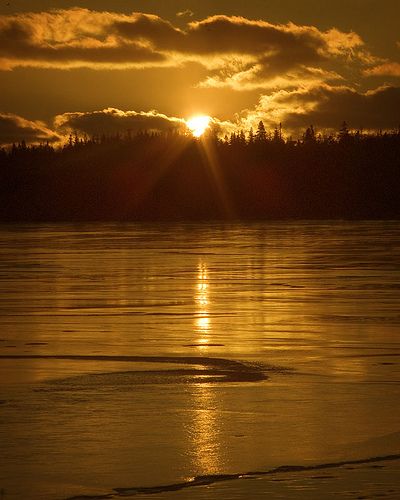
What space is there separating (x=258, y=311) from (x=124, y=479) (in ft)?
40.8

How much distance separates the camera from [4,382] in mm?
11961

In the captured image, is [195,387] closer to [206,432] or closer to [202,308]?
[206,432]

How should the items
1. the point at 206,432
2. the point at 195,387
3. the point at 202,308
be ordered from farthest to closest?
the point at 202,308
the point at 195,387
the point at 206,432

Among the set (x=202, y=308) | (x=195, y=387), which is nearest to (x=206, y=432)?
(x=195, y=387)

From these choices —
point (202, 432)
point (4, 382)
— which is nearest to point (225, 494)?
point (202, 432)

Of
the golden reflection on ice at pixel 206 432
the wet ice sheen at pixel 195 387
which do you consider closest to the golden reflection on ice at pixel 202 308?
the wet ice sheen at pixel 195 387

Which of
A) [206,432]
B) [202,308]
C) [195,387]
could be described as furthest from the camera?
[202,308]

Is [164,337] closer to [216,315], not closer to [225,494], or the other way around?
[216,315]

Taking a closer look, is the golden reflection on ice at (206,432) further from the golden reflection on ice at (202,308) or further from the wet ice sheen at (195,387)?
the golden reflection on ice at (202,308)

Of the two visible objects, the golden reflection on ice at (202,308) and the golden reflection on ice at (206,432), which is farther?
the golden reflection on ice at (202,308)

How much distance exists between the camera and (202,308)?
21.0 metres

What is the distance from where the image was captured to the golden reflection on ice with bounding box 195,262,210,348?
1666 cm

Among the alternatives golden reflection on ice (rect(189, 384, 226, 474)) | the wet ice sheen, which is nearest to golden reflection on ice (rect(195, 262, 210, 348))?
the wet ice sheen

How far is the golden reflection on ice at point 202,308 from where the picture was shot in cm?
1666
